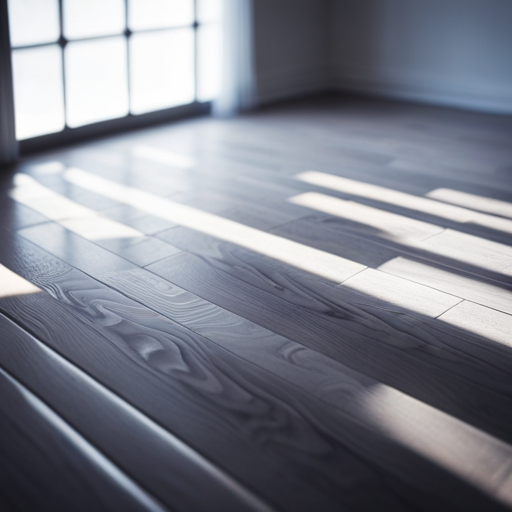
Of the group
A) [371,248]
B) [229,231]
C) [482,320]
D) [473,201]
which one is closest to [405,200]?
[473,201]

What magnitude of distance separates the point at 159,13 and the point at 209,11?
0.36m

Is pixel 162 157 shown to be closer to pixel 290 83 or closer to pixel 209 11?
pixel 209 11

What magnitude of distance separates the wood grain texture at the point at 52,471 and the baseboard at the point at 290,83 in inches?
130

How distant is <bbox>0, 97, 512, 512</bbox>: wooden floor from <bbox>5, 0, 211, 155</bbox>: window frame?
0.90ft

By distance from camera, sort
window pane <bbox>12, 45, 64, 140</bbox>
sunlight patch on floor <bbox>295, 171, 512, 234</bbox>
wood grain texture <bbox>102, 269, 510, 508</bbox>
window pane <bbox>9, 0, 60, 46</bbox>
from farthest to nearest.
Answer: window pane <bbox>12, 45, 64, 140</bbox> → window pane <bbox>9, 0, 60, 46</bbox> → sunlight patch on floor <bbox>295, 171, 512, 234</bbox> → wood grain texture <bbox>102, 269, 510, 508</bbox>

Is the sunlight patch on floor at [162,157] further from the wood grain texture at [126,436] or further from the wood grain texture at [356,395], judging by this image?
the wood grain texture at [126,436]

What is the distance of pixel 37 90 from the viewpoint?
11.2 ft

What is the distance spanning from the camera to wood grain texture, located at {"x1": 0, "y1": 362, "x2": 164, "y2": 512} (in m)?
1.27

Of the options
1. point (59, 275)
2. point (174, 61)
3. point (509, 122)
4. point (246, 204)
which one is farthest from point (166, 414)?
point (509, 122)

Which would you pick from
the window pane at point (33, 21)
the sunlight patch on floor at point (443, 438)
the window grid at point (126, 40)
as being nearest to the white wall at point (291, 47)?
the window grid at point (126, 40)

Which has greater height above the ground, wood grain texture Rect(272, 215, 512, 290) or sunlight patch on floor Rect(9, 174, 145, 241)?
sunlight patch on floor Rect(9, 174, 145, 241)

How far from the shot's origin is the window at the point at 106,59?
335 centimetres

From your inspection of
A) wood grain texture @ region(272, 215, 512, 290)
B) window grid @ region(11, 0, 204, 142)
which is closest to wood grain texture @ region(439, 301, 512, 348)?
wood grain texture @ region(272, 215, 512, 290)

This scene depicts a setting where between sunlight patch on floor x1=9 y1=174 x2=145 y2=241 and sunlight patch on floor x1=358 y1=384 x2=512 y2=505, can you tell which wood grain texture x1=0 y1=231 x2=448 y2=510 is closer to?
sunlight patch on floor x1=358 y1=384 x2=512 y2=505
